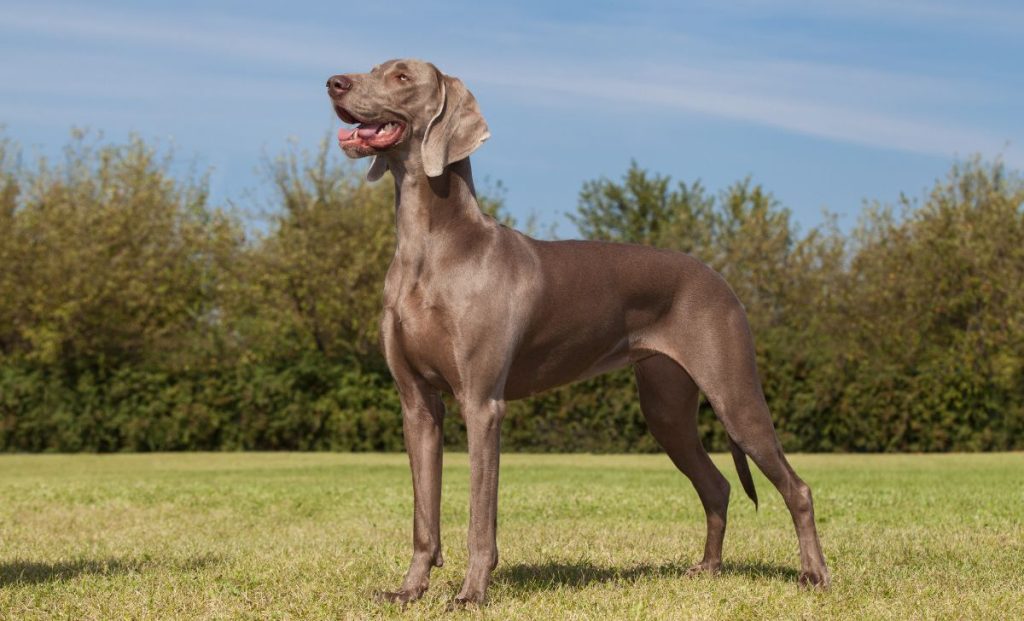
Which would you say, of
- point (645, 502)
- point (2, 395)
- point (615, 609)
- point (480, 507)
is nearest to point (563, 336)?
point (480, 507)

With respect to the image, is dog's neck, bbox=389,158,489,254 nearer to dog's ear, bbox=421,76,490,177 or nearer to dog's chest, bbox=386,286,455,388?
dog's ear, bbox=421,76,490,177

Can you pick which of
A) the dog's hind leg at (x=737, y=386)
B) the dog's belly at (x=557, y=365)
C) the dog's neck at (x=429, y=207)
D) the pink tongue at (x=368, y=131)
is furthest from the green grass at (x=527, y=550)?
the pink tongue at (x=368, y=131)

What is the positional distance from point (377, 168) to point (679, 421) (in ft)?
8.06

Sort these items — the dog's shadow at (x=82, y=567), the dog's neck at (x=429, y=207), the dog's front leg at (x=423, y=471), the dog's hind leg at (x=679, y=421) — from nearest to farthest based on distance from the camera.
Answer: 1. the dog's neck at (x=429, y=207)
2. the dog's front leg at (x=423, y=471)
3. the dog's hind leg at (x=679, y=421)
4. the dog's shadow at (x=82, y=567)

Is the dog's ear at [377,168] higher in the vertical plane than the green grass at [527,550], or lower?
higher

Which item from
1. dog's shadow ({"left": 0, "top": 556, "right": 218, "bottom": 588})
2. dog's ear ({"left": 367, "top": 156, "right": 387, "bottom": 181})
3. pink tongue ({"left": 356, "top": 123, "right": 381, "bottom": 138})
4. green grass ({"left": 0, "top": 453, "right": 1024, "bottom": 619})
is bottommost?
dog's shadow ({"left": 0, "top": 556, "right": 218, "bottom": 588})

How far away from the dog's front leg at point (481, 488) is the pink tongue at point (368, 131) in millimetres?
1513

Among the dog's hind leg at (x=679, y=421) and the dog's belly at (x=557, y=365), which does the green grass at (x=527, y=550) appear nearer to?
the dog's hind leg at (x=679, y=421)

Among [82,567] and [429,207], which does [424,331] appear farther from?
[82,567]

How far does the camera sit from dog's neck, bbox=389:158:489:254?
6.16m

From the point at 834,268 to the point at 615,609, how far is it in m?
33.4

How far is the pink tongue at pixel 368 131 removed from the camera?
6.02m

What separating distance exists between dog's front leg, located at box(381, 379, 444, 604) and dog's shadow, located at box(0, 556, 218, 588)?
7.80 ft

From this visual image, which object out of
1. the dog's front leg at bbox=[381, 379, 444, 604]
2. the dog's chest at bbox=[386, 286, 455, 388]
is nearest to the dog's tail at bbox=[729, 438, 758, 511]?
the dog's front leg at bbox=[381, 379, 444, 604]
